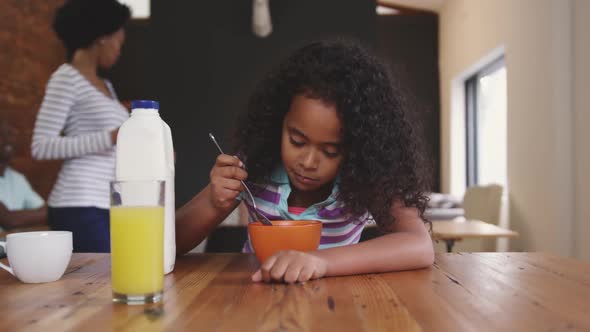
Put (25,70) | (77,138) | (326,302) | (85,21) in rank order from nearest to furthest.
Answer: (326,302) → (77,138) → (85,21) → (25,70)

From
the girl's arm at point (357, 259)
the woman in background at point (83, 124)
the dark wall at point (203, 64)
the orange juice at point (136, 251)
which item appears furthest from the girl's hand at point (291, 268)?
the dark wall at point (203, 64)

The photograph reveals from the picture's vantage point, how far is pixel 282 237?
2.78ft

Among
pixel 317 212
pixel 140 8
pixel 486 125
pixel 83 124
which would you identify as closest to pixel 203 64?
pixel 83 124

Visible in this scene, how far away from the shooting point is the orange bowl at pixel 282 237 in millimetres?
845

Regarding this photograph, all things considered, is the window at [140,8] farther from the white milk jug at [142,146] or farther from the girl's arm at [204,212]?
the white milk jug at [142,146]

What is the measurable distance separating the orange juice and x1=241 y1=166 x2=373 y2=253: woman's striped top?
57 cm

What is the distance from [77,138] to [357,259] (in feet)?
4.02

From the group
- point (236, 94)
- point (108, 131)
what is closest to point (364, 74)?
point (108, 131)

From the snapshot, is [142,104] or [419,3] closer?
[142,104]

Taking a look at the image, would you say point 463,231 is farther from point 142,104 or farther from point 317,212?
point 142,104

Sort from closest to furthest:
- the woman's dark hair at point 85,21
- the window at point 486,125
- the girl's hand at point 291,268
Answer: the girl's hand at point 291,268, the woman's dark hair at point 85,21, the window at point 486,125

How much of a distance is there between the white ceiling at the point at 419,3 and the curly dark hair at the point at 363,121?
230 inches

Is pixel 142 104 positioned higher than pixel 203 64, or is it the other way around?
pixel 203 64

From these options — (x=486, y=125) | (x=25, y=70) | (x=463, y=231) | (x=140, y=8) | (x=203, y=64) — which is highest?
(x=140, y=8)
